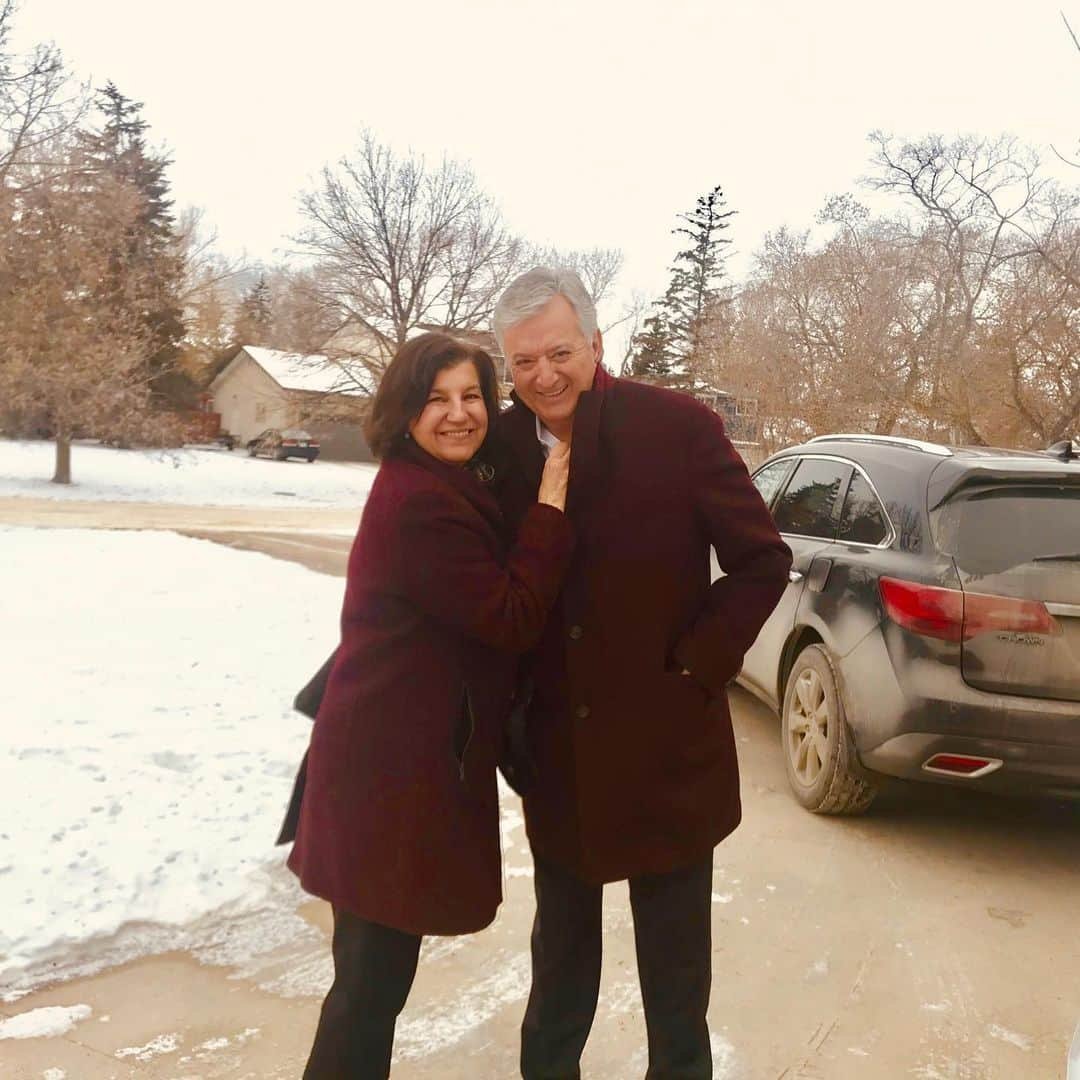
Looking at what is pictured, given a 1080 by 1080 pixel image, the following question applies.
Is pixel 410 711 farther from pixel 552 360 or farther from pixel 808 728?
pixel 808 728

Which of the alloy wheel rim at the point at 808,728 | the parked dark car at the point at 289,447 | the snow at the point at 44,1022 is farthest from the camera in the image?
the parked dark car at the point at 289,447

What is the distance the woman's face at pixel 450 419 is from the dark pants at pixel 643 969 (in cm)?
103

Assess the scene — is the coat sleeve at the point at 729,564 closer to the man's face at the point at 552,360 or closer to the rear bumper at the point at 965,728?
the man's face at the point at 552,360

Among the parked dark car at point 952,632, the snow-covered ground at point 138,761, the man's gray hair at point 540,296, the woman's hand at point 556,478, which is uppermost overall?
the man's gray hair at point 540,296

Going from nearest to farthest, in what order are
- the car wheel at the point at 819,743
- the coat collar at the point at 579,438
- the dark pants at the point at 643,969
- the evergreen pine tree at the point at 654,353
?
the coat collar at the point at 579,438 < the dark pants at the point at 643,969 < the car wheel at the point at 819,743 < the evergreen pine tree at the point at 654,353

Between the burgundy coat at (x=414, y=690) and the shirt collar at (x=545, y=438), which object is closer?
the burgundy coat at (x=414, y=690)

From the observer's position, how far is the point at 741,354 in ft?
77.2

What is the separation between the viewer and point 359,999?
198 cm

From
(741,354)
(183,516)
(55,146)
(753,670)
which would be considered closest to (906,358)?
(741,354)

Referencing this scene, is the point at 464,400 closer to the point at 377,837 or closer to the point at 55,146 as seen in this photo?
the point at 377,837

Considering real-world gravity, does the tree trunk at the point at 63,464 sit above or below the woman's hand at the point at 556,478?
below

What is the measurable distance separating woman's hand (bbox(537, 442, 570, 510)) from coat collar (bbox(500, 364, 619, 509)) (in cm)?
2

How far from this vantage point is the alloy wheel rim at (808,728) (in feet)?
14.6

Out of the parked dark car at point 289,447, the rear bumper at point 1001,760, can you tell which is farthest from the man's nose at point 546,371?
the parked dark car at point 289,447
